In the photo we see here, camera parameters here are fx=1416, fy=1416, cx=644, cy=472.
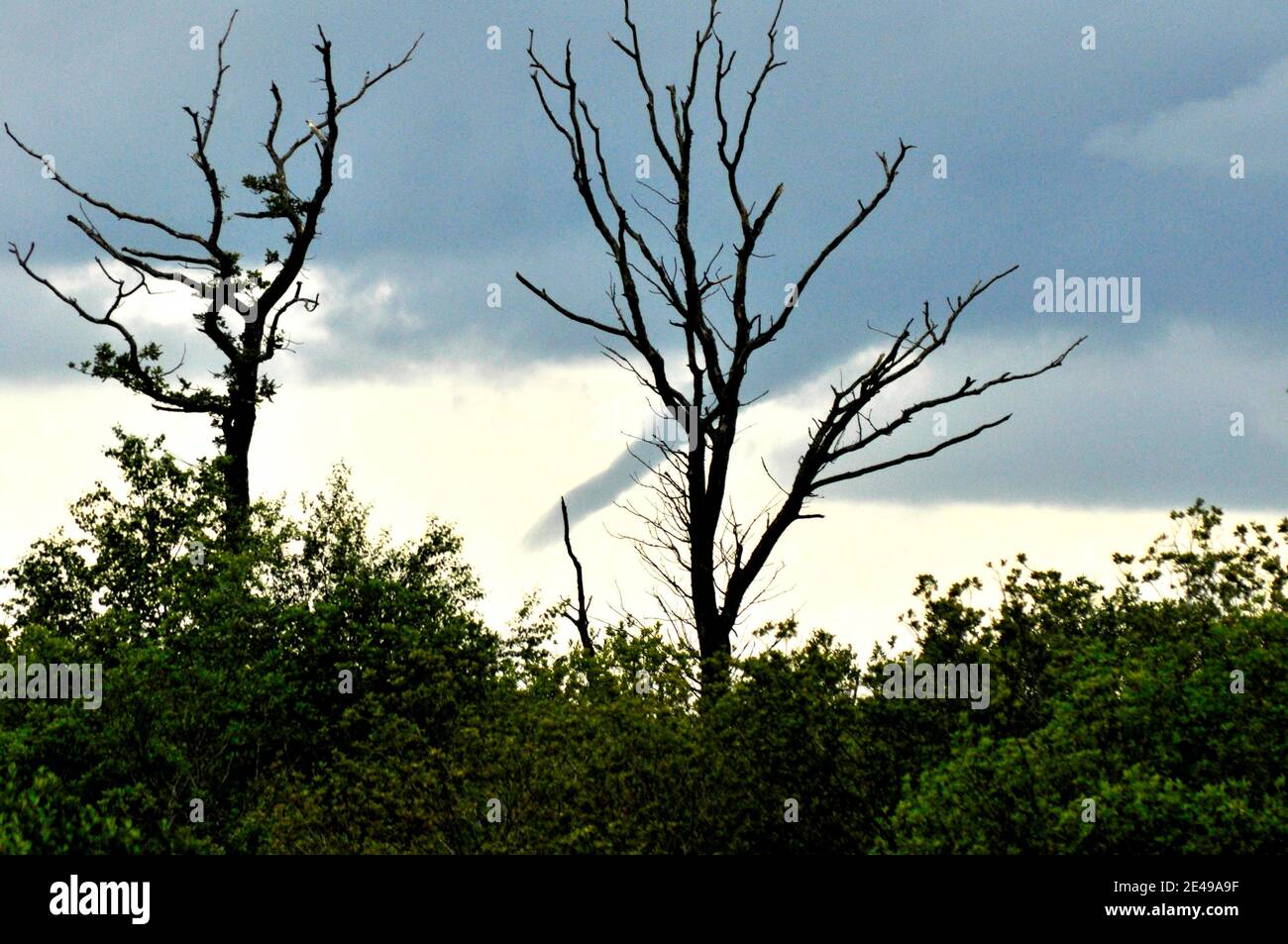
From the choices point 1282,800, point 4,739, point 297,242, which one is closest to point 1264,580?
point 1282,800

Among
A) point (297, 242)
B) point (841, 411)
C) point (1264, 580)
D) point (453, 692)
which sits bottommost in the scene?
point (453, 692)

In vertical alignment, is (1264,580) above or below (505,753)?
above

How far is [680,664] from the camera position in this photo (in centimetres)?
1505

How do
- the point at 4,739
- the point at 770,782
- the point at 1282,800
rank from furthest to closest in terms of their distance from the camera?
the point at 4,739 < the point at 770,782 < the point at 1282,800

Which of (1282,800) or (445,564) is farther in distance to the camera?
(445,564)

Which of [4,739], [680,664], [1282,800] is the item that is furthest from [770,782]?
[4,739]

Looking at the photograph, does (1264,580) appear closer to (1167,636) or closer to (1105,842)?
(1167,636)

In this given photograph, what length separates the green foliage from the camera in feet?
38.3

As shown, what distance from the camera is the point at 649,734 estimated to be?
13844 mm

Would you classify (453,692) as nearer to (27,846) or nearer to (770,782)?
(770,782)

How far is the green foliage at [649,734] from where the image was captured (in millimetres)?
11688

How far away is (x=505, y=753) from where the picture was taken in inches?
559

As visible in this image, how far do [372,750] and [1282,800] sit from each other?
10.2 metres
